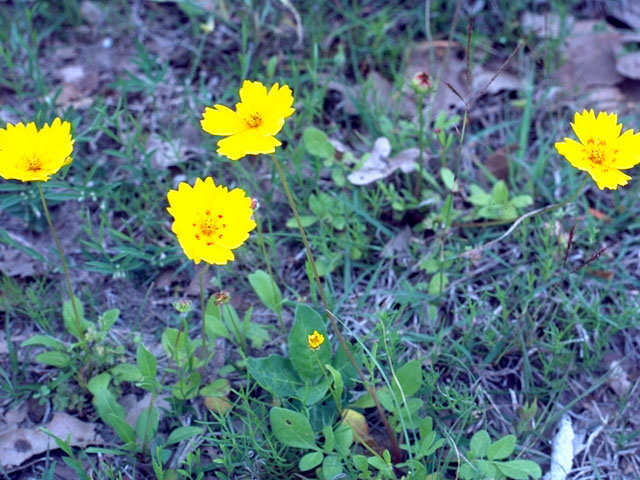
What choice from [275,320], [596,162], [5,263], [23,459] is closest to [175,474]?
[23,459]

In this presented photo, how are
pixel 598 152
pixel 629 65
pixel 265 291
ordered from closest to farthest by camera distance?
pixel 598 152
pixel 265 291
pixel 629 65

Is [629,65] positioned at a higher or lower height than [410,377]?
higher

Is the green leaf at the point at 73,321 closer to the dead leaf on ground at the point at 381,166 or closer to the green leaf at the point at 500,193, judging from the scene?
the dead leaf on ground at the point at 381,166

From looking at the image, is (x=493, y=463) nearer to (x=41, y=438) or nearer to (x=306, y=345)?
(x=306, y=345)

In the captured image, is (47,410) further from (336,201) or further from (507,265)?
(507,265)

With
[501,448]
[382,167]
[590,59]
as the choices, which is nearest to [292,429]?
[501,448]

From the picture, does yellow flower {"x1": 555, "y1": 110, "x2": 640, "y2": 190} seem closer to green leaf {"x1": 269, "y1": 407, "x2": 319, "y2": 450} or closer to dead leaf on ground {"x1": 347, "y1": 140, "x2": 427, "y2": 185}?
dead leaf on ground {"x1": 347, "y1": 140, "x2": 427, "y2": 185}

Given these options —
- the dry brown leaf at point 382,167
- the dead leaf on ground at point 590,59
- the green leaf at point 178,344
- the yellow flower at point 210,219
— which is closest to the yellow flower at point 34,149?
the yellow flower at point 210,219
